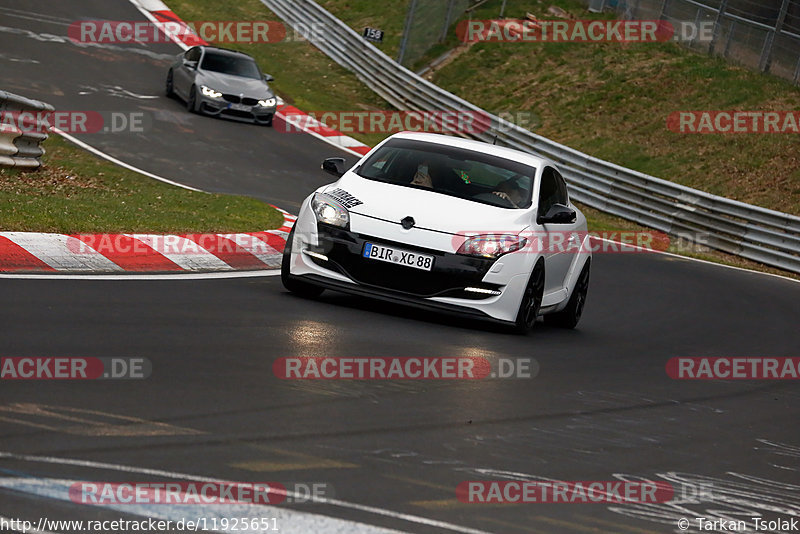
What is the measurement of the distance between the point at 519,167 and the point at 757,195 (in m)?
17.9

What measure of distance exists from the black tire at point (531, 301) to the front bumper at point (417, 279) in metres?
0.17

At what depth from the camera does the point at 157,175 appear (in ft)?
64.8

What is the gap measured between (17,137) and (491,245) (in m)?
7.23

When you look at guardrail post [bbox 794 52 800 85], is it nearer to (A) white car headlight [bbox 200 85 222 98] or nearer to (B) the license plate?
(A) white car headlight [bbox 200 85 222 98]

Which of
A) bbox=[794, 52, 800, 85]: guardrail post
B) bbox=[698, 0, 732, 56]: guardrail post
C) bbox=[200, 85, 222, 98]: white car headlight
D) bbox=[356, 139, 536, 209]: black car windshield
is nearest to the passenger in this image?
bbox=[356, 139, 536, 209]: black car windshield

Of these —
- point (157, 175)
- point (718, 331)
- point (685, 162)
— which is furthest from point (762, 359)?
point (685, 162)

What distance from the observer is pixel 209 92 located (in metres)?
27.0

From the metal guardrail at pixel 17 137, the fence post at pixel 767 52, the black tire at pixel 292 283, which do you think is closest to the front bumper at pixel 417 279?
the black tire at pixel 292 283

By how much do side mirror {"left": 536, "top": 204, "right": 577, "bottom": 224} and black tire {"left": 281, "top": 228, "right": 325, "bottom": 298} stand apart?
1.90m

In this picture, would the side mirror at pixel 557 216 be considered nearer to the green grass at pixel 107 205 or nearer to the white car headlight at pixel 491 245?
the white car headlight at pixel 491 245

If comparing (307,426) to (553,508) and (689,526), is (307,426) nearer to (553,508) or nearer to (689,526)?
(553,508)

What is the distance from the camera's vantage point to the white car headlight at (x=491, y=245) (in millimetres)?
9836

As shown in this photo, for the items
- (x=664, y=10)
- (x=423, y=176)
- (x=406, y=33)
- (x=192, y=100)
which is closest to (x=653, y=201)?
(x=192, y=100)

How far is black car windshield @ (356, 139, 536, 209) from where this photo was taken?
10.7 metres
